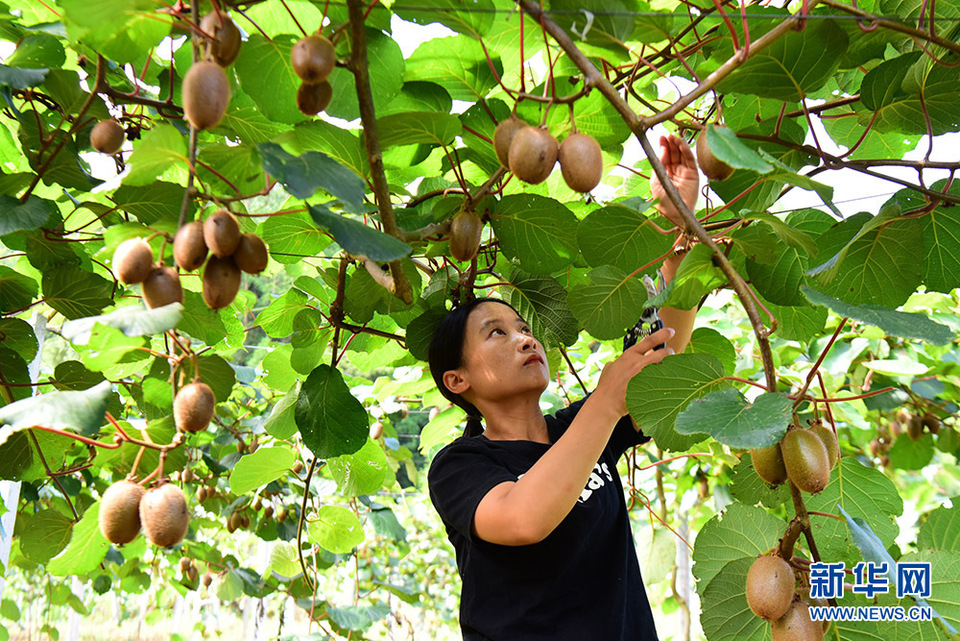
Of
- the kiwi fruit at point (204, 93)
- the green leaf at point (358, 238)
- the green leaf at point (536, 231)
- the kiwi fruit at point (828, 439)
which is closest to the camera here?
the kiwi fruit at point (204, 93)

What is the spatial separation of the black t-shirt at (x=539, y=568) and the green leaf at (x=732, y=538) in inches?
11.9

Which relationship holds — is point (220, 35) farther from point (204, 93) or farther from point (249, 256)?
point (249, 256)

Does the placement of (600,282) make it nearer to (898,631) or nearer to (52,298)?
(898,631)

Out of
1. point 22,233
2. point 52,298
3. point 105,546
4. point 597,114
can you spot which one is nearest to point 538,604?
point 105,546

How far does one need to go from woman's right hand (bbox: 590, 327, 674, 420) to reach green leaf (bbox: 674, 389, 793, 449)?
1.24 ft

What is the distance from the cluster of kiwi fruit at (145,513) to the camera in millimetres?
761

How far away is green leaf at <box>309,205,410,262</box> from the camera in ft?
2.69

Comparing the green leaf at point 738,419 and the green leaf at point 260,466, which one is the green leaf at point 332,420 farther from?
the green leaf at point 738,419

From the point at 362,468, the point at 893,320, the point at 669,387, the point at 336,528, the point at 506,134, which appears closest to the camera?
the point at 893,320

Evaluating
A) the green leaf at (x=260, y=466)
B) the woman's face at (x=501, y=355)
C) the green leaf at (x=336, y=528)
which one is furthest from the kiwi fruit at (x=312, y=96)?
the green leaf at (x=336, y=528)

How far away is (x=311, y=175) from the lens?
30.2 inches

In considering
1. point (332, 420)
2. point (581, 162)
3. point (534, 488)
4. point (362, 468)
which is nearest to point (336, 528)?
point (362, 468)

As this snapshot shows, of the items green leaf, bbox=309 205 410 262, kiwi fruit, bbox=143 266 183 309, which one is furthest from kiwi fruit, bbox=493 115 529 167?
kiwi fruit, bbox=143 266 183 309

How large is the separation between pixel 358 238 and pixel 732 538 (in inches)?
28.3
